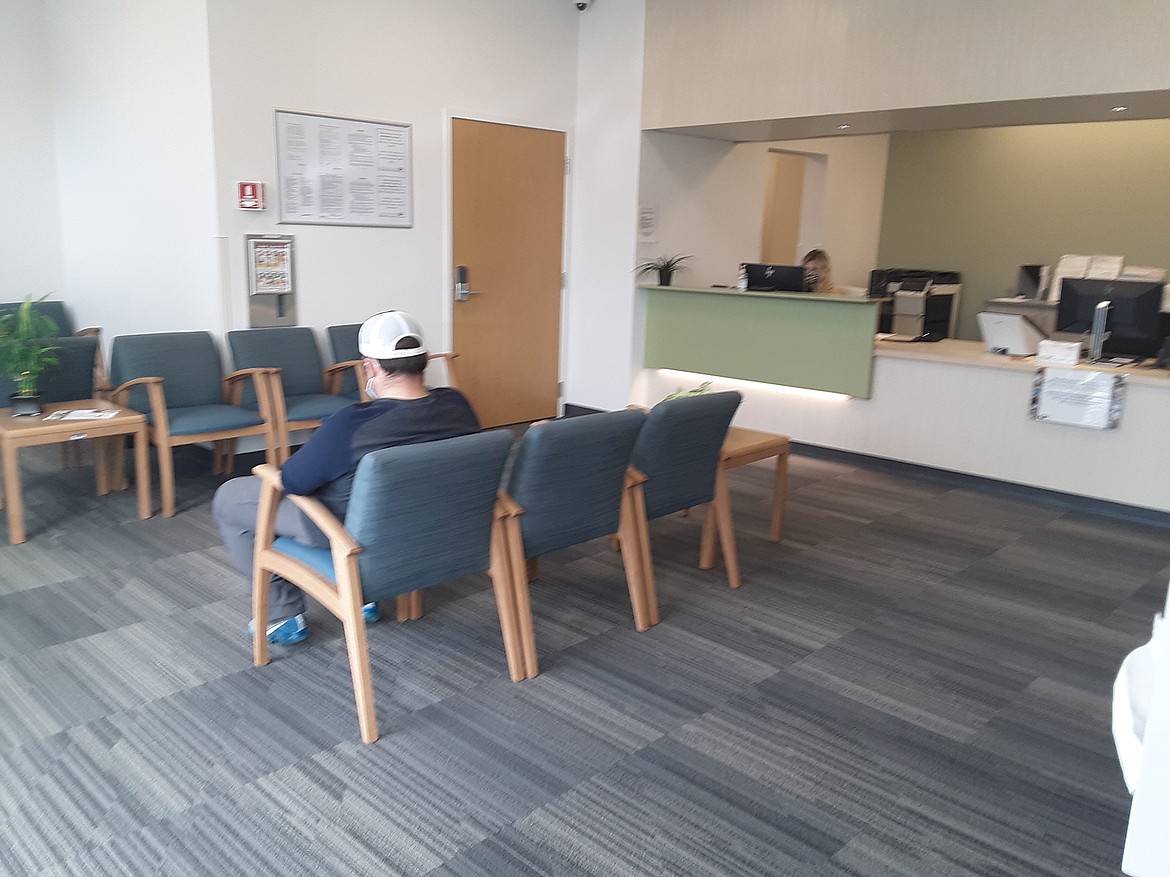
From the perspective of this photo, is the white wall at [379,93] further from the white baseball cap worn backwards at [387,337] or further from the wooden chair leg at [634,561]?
the wooden chair leg at [634,561]

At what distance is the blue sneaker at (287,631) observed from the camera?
319 cm

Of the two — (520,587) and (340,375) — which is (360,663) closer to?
(520,587)

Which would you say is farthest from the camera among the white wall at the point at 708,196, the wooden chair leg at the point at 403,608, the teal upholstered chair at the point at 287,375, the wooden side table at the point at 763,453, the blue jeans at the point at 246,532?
→ the white wall at the point at 708,196

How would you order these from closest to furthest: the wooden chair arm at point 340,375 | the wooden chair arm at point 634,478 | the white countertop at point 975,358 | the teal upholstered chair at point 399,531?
the teal upholstered chair at point 399,531 < the wooden chair arm at point 634,478 < the white countertop at point 975,358 < the wooden chair arm at point 340,375

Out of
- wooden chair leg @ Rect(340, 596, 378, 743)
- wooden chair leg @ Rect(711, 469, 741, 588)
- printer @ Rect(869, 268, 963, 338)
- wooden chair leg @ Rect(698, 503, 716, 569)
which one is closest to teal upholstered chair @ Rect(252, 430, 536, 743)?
wooden chair leg @ Rect(340, 596, 378, 743)

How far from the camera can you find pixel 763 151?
7457 millimetres

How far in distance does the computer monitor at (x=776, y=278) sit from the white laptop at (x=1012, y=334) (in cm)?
121

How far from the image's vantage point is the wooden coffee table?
414 cm

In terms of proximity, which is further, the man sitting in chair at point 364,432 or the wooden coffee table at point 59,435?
the wooden coffee table at point 59,435

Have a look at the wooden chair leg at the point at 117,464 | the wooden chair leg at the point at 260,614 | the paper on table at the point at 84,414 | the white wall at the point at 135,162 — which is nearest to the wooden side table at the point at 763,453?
the wooden chair leg at the point at 260,614

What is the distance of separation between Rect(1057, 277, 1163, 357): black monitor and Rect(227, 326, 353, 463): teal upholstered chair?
175 inches

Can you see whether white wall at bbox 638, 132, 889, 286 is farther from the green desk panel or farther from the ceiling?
the green desk panel

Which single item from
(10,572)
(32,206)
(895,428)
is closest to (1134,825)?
(10,572)

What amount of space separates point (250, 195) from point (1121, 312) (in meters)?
5.11
